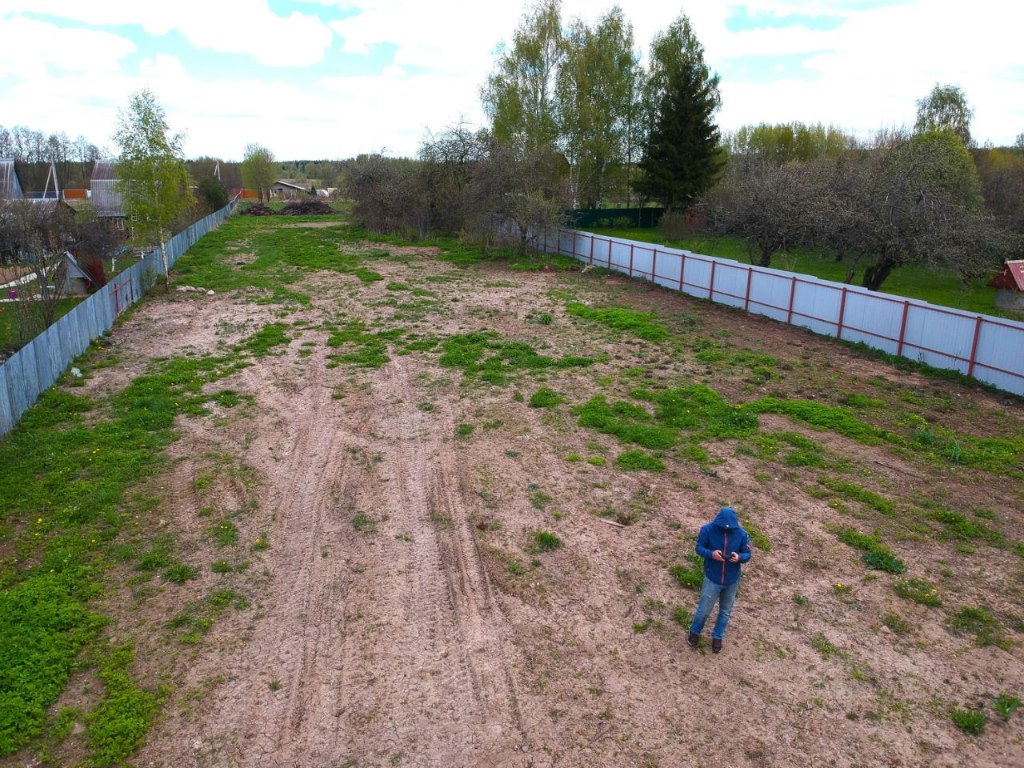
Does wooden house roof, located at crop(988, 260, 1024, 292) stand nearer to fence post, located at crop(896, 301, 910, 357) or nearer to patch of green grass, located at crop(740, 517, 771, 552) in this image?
fence post, located at crop(896, 301, 910, 357)

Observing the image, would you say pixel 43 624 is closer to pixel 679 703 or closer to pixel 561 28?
pixel 679 703

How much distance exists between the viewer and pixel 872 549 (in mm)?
8742

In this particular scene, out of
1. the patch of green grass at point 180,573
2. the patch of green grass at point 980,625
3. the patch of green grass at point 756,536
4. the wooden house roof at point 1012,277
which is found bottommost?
the patch of green grass at point 180,573

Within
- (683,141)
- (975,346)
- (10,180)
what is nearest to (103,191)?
(10,180)

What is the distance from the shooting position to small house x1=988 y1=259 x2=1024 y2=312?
23922 mm

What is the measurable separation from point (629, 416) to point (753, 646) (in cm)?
630

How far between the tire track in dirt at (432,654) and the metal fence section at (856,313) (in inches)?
479

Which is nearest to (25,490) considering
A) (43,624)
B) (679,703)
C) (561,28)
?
(43,624)

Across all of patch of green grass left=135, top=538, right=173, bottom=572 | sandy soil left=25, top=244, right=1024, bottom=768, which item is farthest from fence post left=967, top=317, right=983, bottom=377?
patch of green grass left=135, top=538, right=173, bottom=572

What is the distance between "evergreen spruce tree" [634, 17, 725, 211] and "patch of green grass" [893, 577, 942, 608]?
3837cm

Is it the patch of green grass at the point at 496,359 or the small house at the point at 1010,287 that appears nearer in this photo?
the patch of green grass at the point at 496,359

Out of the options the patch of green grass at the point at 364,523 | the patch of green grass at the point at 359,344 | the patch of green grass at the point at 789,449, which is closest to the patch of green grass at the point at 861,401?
the patch of green grass at the point at 789,449

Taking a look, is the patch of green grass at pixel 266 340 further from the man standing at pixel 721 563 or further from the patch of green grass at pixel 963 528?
the patch of green grass at pixel 963 528

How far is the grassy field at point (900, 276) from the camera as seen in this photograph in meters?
25.5
